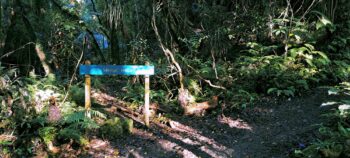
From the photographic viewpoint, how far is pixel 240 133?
6918 mm

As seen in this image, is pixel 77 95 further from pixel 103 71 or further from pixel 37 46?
pixel 37 46

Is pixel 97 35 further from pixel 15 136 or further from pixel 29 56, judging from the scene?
pixel 15 136

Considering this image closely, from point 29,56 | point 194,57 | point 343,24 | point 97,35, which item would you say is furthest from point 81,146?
point 343,24

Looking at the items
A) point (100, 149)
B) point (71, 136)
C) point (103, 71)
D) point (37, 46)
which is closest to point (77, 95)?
point (103, 71)

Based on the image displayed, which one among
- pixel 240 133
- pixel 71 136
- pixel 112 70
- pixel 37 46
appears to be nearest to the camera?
pixel 71 136

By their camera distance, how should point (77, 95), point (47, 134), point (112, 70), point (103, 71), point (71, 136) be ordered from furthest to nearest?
point (77, 95), point (112, 70), point (103, 71), point (71, 136), point (47, 134)

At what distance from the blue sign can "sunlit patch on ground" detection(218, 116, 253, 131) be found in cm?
208

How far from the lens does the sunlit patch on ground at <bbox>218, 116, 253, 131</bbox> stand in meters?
7.24

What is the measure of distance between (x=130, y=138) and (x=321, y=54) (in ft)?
20.3

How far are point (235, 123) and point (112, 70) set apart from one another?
291 centimetres

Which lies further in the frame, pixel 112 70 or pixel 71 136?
pixel 112 70

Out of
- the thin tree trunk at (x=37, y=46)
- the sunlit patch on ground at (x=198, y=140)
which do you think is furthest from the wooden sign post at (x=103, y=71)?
the thin tree trunk at (x=37, y=46)

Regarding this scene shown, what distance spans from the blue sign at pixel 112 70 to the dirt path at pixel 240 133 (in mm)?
1187

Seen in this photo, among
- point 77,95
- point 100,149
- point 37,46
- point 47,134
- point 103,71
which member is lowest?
point 100,149
